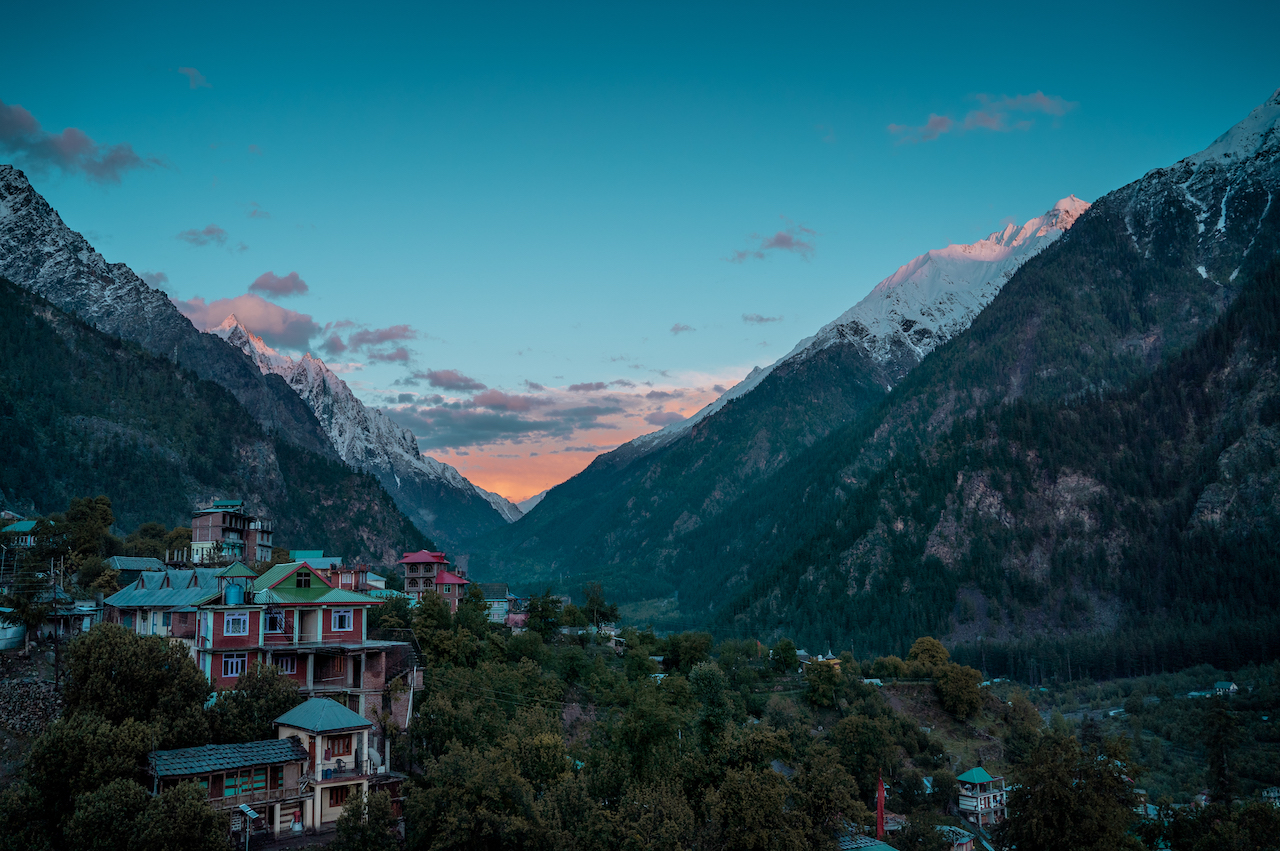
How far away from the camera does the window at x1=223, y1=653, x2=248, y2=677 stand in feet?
173

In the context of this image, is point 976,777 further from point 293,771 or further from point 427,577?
point 293,771

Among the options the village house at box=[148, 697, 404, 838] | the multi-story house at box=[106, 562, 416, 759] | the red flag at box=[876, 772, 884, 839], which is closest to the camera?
the village house at box=[148, 697, 404, 838]

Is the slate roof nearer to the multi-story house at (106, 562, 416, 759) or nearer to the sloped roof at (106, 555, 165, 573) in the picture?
the multi-story house at (106, 562, 416, 759)

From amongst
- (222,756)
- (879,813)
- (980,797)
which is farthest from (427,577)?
(222,756)

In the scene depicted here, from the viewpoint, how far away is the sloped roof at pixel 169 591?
5494 centimetres

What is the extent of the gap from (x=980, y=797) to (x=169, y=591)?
256 ft

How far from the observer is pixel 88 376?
652ft

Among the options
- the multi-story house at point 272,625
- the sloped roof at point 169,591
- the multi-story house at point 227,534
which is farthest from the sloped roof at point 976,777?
the multi-story house at point 227,534

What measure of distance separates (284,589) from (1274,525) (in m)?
203

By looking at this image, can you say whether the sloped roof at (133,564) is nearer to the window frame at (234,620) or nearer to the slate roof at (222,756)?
the window frame at (234,620)

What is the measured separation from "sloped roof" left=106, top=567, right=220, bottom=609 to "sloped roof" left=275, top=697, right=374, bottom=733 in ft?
36.1

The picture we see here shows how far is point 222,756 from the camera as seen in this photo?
4266 cm

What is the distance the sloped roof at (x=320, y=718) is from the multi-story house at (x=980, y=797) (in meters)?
68.0

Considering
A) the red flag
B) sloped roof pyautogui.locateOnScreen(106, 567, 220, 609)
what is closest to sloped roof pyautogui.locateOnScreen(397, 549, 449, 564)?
sloped roof pyautogui.locateOnScreen(106, 567, 220, 609)
